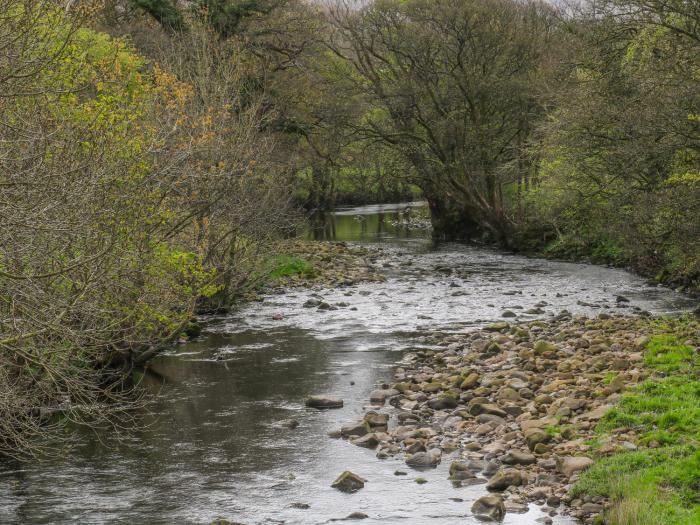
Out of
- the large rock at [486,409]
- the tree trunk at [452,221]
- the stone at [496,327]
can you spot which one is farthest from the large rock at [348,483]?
the tree trunk at [452,221]

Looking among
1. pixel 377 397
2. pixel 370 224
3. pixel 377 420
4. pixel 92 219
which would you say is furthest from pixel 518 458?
pixel 370 224

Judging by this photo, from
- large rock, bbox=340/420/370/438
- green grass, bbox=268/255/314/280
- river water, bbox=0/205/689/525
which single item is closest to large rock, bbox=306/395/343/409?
river water, bbox=0/205/689/525

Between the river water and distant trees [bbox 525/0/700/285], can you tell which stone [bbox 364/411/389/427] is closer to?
the river water

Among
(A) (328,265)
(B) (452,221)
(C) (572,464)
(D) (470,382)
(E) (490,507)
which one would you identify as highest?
(B) (452,221)

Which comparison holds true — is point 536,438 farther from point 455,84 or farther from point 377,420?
point 455,84

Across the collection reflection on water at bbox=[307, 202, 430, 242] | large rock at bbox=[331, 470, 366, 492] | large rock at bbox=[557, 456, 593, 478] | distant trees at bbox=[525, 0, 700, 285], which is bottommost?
large rock at bbox=[331, 470, 366, 492]

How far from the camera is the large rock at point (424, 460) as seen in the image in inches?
506

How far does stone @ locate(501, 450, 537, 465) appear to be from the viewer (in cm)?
1246

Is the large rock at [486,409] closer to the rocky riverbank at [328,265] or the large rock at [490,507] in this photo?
the large rock at [490,507]

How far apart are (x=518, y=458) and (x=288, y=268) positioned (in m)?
22.2

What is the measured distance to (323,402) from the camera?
1633cm

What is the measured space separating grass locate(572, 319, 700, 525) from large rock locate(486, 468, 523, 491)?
95cm

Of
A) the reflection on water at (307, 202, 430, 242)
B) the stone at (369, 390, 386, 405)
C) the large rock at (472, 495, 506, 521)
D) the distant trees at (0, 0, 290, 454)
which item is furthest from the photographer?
the reflection on water at (307, 202, 430, 242)

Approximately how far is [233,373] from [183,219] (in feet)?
12.2
